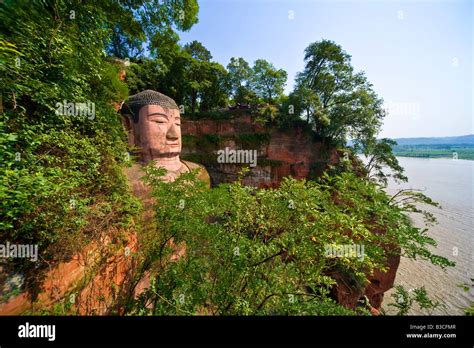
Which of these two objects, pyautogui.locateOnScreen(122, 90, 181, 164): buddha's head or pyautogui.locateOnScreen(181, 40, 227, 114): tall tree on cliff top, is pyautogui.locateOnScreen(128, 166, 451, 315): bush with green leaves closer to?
pyautogui.locateOnScreen(122, 90, 181, 164): buddha's head

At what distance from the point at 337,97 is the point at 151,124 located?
12913mm

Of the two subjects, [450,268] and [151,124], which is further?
[450,268]

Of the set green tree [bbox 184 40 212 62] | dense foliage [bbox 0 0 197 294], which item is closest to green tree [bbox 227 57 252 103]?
green tree [bbox 184 40 212 62]

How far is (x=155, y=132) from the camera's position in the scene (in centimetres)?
503

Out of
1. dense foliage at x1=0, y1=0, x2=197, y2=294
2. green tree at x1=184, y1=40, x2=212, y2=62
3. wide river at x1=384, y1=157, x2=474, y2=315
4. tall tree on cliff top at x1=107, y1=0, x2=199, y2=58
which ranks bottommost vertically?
wide river at x1=384, y1=157, x2=474, y2=315

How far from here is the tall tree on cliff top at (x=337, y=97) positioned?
11312 mm

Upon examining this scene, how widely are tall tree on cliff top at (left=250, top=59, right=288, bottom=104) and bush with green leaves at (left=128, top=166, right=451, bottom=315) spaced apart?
1488 centimetres

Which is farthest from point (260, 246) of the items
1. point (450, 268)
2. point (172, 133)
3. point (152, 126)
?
point (450, 268)

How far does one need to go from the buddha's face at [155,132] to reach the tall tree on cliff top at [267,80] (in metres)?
12.9

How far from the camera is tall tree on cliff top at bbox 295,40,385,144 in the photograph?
37.1 feet

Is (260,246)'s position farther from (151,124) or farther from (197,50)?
(197,50)

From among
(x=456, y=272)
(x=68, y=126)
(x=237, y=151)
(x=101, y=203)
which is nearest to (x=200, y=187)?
(x=101, y=203)

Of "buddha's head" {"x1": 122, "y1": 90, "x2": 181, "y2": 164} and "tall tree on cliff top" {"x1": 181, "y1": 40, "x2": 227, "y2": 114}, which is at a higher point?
"tall tree on cliff top" {"x1": 181, "y1": 40, "x2": 227, "y2": 114}
